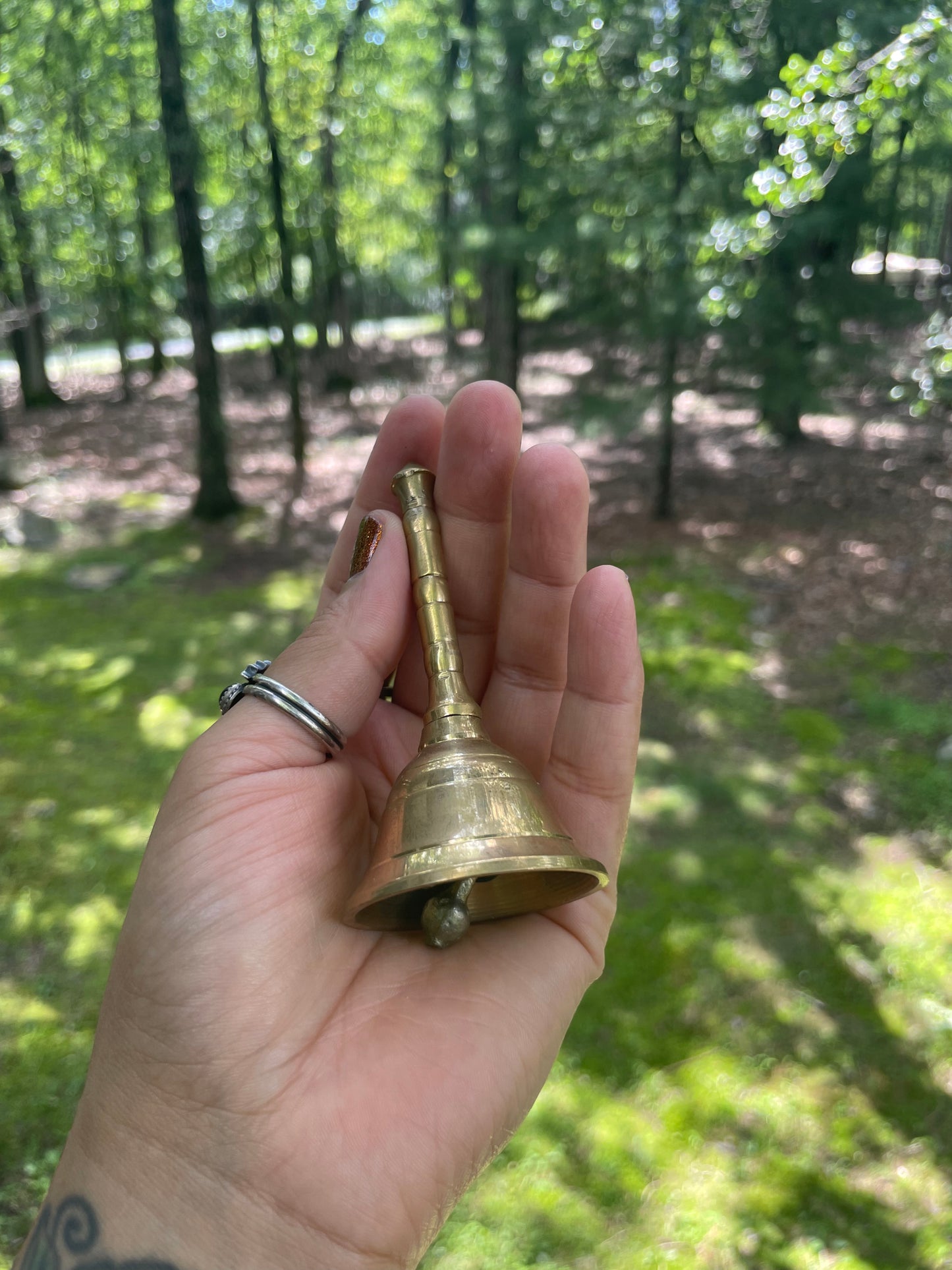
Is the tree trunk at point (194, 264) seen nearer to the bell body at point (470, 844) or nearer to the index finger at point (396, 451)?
the index finger at point (396, 451)

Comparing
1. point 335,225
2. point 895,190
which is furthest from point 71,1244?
point 335,225

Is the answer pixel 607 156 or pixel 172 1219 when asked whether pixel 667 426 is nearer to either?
pixel 607 156

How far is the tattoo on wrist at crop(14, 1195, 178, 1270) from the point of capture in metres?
1.75

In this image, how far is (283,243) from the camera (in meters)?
11.2

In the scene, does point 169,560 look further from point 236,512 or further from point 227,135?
point 227,135

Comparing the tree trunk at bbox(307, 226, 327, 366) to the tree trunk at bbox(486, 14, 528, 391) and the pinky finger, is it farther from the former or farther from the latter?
the pinky finger

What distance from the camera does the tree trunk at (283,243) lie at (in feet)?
34.0

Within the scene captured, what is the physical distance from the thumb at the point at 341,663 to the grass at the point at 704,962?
2321mm

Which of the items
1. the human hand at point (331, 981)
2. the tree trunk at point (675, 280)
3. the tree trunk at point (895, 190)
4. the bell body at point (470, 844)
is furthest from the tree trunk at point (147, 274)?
the bell body at point (470, 844)

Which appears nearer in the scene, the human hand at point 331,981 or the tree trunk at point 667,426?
the human hand at point 331,981

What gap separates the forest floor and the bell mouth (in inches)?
73.6

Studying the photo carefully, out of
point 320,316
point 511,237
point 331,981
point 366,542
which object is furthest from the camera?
point 320,316

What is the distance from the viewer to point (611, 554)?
9648mm

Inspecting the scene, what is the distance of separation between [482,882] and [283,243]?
1093 centimetres
